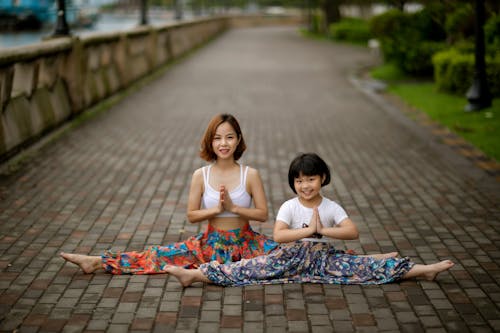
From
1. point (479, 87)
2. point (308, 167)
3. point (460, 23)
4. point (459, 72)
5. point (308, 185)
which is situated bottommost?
A: point (479, 87)

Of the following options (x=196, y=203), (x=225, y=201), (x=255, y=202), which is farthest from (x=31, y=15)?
(x=225, y=201)

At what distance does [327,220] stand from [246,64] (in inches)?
782

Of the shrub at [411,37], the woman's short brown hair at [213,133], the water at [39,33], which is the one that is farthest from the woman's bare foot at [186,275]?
the shrub at [411,37]

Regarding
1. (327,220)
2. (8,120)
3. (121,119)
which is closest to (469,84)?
(121,119)

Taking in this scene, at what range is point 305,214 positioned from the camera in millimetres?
4930

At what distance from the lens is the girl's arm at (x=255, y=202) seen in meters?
4.99

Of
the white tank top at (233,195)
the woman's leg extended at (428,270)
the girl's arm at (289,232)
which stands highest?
the white tank top at (233,195)

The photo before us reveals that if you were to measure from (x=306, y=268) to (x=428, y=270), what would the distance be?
0.80m

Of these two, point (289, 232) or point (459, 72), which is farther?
point (459, 72)

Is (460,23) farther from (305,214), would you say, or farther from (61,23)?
(305,214)

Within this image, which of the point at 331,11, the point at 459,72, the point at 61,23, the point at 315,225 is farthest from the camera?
the point at 331,11

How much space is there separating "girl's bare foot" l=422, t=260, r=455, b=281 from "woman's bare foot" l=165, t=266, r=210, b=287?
147 cm

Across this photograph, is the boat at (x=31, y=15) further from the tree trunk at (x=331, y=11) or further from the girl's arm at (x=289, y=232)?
the girl's arm at (x=289, y=232)

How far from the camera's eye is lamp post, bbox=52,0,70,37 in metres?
13.2
